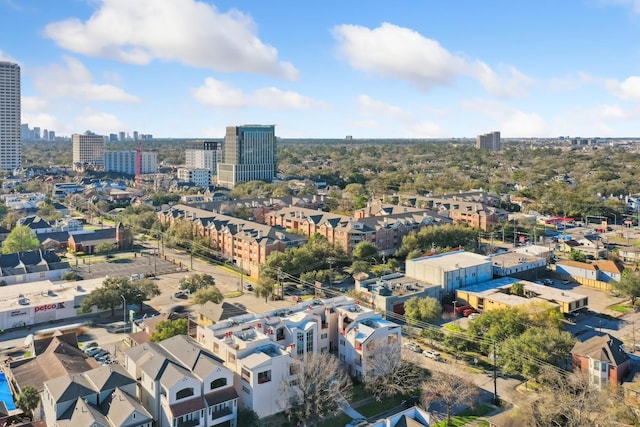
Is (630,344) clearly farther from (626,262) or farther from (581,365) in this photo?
(626,262)

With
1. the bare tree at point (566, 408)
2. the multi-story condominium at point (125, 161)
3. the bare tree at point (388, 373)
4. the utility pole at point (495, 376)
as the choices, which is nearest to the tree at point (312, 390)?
the bare tree at point (388, 373)

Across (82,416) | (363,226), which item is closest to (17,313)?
(82,416)

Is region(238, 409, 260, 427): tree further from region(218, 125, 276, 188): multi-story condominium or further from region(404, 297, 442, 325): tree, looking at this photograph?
region(218, 125, 276, 188): multi-story condominium

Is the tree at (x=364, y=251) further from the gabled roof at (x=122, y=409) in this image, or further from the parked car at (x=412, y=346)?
the gabled roof at (x=122, y=409)

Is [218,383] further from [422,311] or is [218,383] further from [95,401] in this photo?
[422,311]

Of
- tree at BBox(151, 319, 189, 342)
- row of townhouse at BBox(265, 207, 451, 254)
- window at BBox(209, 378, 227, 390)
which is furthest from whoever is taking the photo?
row of townhouse at BBox(265, 207, 451, 254)

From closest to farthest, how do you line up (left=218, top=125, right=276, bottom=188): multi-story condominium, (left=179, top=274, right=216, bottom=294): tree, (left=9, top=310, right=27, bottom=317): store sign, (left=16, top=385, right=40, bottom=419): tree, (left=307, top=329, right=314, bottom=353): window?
(left=16, top=385, right=40, bottom=419): tree < (left=307, top=329, right=314, bottom=353): window < (left=9, top=310, right=27, bottom=317): store sign < (left=179, top=274, right=216, bottom=294): tree < (left=218, top=125, right=276, bottom=188): multi-story condominium

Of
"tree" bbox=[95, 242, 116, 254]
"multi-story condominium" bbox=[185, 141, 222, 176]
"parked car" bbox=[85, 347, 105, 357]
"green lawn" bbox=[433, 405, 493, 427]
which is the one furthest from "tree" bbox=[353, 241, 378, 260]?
"multi-story condominium" bbox=[185, 141, 222, 176]
